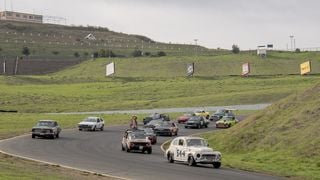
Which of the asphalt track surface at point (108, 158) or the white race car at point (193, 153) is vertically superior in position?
the white race car at point (193, 153)

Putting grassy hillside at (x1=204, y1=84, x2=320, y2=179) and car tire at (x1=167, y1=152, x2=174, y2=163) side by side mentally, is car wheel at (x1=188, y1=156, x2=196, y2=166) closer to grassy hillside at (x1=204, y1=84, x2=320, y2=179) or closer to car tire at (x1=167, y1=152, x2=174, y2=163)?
car tire at (x1=167, y1=152, x2=174, y2=163)

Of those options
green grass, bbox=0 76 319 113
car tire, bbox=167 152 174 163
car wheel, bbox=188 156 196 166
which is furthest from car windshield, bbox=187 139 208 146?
green grass, bbox=0 76 319 113

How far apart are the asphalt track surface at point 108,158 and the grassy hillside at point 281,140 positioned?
12.3 ft

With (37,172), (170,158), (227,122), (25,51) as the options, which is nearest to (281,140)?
(170,158)

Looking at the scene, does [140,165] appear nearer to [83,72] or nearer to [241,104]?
[241,104]

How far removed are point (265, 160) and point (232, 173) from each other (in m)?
8.45

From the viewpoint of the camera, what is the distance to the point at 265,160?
40.2m

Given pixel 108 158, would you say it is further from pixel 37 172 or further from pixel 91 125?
pixel 91 125

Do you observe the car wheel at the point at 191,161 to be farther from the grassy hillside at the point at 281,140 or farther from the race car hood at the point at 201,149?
the grassy hillside at the point at 281,140

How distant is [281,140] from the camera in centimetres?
4459

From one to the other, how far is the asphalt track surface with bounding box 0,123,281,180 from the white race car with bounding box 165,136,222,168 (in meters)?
0.41

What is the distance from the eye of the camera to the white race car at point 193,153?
3534cm

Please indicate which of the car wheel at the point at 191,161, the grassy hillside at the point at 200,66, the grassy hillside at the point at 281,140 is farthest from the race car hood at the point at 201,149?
the grassy hillside at the point at 200,66

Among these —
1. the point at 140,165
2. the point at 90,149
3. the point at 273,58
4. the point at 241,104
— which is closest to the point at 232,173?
the point at 140,165
